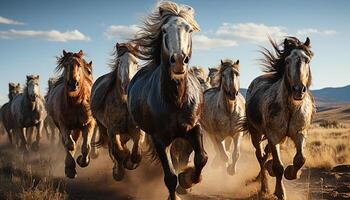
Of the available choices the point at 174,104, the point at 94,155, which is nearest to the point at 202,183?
the point at 94,155

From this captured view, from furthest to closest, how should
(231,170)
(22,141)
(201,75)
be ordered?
(201,75), (22,141), (231,170)

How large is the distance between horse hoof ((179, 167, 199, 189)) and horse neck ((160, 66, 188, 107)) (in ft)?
3.60

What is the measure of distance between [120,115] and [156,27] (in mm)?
2588

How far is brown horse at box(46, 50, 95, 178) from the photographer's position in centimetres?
918

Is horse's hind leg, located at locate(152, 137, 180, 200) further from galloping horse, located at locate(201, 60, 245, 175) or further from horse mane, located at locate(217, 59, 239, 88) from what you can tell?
horse mane, located at locate(217, 59, 239, 88)

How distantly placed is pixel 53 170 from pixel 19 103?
234 inches

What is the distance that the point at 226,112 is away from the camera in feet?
39.9

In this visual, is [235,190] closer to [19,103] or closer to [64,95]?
[64,95]

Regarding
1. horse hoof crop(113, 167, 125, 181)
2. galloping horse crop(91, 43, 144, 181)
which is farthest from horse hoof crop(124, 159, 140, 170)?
horse hoof crop(113, 167, 125, 181)

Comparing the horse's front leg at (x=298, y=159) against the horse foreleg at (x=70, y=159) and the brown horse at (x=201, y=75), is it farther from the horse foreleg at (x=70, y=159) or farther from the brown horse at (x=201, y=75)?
the brown horse at (x=201, y=75)

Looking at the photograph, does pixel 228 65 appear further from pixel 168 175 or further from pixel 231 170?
pixel 168 175

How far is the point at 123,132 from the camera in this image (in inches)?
347

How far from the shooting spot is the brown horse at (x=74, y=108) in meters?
9.18

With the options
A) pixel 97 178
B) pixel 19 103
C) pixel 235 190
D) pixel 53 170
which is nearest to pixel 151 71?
pixel 235 190
